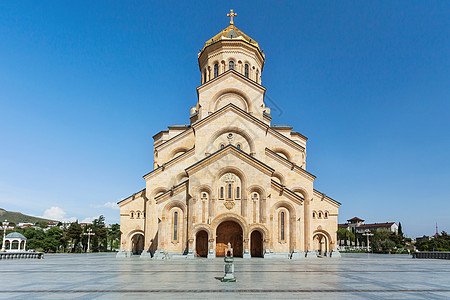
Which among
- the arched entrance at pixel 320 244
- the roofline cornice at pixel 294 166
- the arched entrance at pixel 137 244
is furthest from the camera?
the arched entrance at pixel 320 244

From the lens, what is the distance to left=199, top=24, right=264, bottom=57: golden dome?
135 feet

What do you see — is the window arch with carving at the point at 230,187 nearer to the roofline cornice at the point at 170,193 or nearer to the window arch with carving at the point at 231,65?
the roofline cornice at the point at 170,193

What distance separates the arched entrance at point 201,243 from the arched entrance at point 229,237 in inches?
42.1

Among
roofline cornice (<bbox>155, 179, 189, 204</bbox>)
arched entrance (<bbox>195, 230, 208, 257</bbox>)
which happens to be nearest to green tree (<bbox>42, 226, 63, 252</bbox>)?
roofline cornice (<bbox>155, 179, 189, 204</bbox>)

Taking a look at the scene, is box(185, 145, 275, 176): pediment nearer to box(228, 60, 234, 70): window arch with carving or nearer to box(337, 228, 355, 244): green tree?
box(228, 60, 234, 70): window arch with carving

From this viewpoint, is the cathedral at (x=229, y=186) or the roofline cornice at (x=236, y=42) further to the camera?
the roofline cornice at (x=236, y=42)

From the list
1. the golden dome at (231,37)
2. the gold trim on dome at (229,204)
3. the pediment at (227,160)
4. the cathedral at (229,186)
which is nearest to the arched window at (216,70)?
the cathedral at (229,186)

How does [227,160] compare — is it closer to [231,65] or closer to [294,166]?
[294,166]

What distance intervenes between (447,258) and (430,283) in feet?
99.0

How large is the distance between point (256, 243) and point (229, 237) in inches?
99.9

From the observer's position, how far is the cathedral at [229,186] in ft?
98.1

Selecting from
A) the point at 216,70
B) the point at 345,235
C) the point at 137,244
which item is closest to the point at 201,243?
the point at 137,244

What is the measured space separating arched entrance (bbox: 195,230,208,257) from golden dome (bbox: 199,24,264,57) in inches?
888

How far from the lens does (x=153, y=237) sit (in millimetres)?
33719
